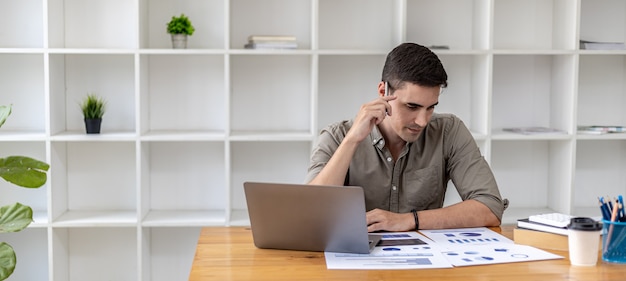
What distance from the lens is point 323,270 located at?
2043mm

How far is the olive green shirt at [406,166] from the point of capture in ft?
9.52

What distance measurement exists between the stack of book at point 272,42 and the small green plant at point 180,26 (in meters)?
→ 0.32

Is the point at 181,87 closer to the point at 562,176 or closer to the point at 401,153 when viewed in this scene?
the point at 401,153

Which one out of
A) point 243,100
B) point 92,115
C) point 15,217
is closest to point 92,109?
point 92,115

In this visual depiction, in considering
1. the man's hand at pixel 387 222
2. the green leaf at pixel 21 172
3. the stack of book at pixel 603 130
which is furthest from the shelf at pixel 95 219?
the stack of book at pixel 603 130

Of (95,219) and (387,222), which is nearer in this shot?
(387,222)

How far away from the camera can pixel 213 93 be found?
13.9 ft

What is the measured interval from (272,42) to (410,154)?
1302 mm

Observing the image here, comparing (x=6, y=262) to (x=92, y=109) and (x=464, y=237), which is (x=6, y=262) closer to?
(x=92, y=109)

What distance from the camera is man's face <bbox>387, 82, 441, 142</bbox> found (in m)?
2.69

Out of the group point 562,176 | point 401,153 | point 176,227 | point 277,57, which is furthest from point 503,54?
point 176,227

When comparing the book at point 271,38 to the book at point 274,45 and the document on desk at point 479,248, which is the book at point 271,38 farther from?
the document on desk at point 479,248

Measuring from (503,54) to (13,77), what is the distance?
8.44ft

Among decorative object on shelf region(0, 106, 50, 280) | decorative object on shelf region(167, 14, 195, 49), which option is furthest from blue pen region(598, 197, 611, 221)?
decorative object on shelf region(167, 14, 195, 49)
